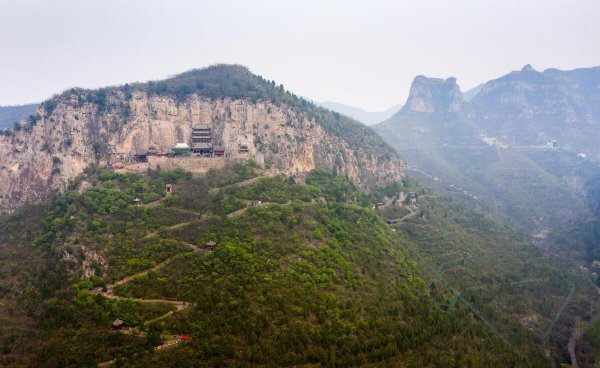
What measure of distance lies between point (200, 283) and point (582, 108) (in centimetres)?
20030

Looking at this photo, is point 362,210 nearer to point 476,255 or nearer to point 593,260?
point 476,255

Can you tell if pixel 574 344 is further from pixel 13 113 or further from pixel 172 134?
pixel 13 113

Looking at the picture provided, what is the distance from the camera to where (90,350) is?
1282 inches

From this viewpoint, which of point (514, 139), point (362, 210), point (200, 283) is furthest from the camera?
point (514, 139)

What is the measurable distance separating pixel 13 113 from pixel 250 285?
98.7 metres

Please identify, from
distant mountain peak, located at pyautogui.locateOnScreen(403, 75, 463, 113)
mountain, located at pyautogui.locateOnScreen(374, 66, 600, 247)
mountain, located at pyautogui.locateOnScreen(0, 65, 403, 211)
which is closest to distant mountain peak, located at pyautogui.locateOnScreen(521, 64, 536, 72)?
mountain, located at pyautogui.locateOnScreen(374, 66, 600, 247)

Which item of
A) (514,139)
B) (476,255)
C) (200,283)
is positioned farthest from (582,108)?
(200,283)

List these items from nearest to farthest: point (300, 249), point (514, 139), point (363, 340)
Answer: point (363, 340) < point (300, 249) < point (514, 139)

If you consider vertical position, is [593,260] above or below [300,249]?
below

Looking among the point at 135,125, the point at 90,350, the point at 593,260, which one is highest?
the point at 135,125

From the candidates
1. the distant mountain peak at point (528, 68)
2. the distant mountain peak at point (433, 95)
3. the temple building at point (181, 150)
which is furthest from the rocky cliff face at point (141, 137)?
the distant mountain peak at point (528, 68)

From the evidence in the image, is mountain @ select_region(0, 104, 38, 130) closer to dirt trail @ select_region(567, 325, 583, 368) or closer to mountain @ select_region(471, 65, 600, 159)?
dirt trail @ select_region(567, 325, 583, 368)

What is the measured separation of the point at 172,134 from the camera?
230 ft

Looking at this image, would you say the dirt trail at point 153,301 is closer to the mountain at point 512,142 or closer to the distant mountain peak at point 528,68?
the mountain at point 512,142
